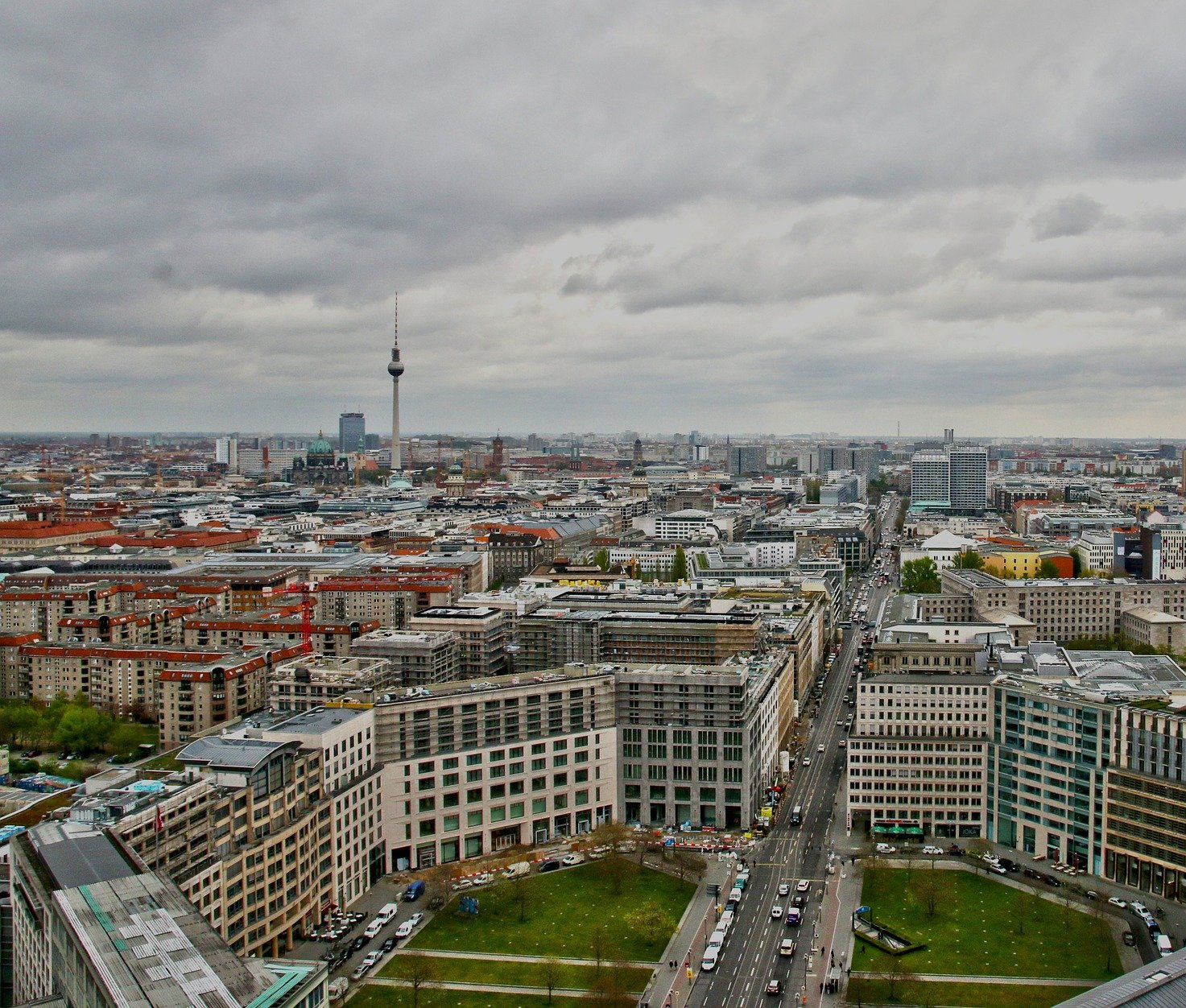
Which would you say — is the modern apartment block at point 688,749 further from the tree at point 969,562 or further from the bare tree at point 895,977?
the tree at point 969,562

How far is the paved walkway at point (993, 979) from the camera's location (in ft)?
146

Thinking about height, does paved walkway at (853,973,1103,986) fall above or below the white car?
below

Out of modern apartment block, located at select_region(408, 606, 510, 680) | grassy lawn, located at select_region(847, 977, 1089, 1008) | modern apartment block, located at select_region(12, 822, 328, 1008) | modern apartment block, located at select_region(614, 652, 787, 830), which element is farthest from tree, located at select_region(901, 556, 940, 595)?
modern apartment block, located at select_region(12, 822, 328, 1008)

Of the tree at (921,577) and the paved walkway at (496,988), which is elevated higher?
the tree at (921,577)

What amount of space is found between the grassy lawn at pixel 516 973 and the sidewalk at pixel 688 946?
0.67 m

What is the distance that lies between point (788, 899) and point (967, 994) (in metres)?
Result: 9.66

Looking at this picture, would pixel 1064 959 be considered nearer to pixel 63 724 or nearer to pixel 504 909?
pixel 504 909

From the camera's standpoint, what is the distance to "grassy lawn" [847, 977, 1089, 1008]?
43.2m

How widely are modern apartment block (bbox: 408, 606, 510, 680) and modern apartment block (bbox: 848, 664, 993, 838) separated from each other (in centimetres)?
2475

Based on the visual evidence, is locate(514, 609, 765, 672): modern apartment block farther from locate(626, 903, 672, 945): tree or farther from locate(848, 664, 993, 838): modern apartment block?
locate(626, 903, 672, 945): tree

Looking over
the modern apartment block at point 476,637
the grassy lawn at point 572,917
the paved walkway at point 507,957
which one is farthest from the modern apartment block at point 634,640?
the paved walkway at point 507,957

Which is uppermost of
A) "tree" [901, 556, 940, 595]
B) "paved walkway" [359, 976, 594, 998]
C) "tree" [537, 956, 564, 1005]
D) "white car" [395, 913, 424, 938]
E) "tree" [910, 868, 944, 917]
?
"tree" [901, 556, 940, 595]

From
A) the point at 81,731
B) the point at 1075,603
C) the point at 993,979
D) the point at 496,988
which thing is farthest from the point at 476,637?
the point at 1075,603

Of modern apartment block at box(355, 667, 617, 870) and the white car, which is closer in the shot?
the white car
